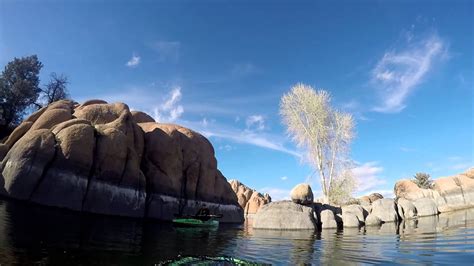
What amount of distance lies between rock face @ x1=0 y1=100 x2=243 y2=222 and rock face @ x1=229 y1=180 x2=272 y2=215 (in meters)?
30.3

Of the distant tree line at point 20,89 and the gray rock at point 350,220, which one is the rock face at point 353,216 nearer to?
the gray rock at point 350,220

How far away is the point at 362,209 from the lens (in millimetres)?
35156

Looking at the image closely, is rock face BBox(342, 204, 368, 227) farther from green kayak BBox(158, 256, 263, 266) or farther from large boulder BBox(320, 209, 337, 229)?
green kayak BBox(158, 256, 263, 266)

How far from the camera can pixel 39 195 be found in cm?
2856

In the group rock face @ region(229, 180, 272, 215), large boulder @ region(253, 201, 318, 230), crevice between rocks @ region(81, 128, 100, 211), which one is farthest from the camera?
rock face @ region(229, 180, 272, 215)

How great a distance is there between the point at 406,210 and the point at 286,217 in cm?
1353

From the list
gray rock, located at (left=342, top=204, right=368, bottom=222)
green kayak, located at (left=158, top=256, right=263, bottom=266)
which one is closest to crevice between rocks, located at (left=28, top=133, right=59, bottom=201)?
green kayak, located at (left=158, top=256, right=263, bottom=266)

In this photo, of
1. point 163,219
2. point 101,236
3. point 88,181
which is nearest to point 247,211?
point 163,219

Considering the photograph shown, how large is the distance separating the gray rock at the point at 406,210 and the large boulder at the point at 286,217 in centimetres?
974

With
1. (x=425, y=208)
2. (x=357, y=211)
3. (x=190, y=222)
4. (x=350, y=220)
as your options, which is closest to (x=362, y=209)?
(x=357, y=211)

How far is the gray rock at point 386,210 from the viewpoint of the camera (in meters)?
34.7

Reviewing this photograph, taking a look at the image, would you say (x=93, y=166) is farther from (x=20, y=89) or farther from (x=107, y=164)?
(x=20, y=89)

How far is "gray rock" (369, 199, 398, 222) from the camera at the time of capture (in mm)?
34719

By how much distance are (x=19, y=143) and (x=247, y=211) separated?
55.3 metres
